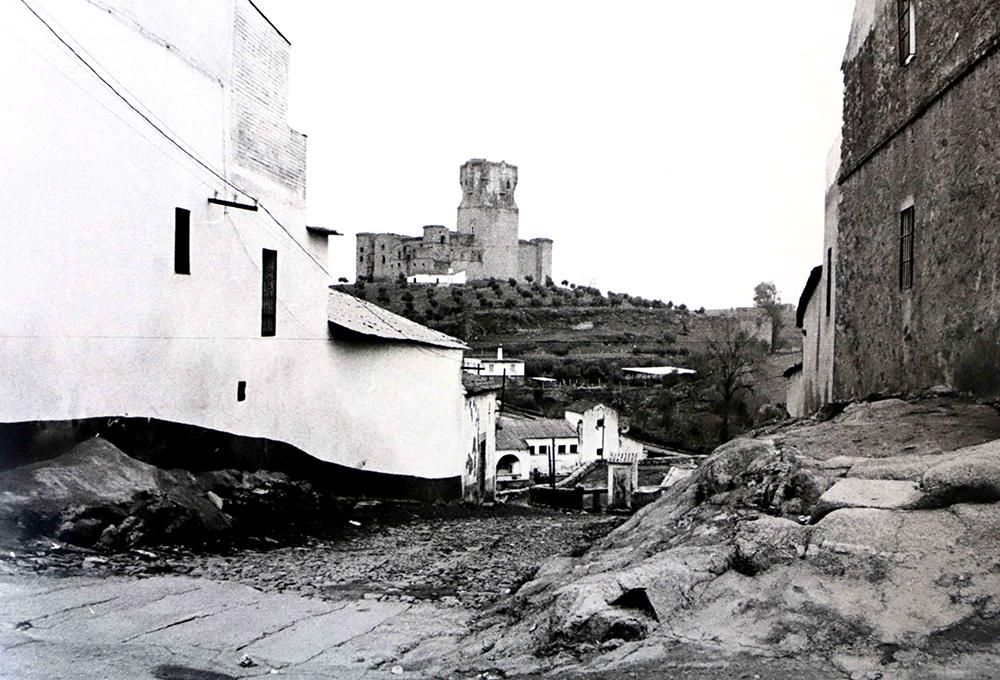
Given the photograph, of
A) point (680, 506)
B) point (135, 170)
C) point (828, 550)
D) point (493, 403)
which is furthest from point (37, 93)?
point (493, 403)

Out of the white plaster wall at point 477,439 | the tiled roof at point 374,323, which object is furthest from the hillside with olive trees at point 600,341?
the tiled roof at point 374,323

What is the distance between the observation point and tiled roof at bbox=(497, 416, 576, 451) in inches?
1779

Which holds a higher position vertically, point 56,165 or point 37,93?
point 37,93

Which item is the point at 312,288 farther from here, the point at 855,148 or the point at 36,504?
the point at 855,148

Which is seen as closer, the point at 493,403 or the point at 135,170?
the point at 135,170

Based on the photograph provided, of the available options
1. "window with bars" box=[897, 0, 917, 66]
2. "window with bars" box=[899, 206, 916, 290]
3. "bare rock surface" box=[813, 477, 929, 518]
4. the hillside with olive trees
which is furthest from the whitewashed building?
"bare rock surface" box=[813, 477, 929, 518]

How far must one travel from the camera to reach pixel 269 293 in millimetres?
13211

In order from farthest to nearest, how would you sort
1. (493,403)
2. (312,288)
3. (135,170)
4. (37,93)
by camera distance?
1. (493,403)
2. (312,288)
3. (135,170)
4. (37,93)

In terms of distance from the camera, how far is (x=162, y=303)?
10805mm

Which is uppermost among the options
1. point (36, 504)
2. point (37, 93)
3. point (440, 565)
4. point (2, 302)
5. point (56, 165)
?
point (37, 93)

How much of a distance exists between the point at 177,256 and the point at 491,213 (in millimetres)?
82311

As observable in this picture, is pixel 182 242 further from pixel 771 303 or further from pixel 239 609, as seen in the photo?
pixel 771 303

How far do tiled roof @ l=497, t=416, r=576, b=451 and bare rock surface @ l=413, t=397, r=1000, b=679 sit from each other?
126ft

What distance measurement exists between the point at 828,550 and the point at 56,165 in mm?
7823
